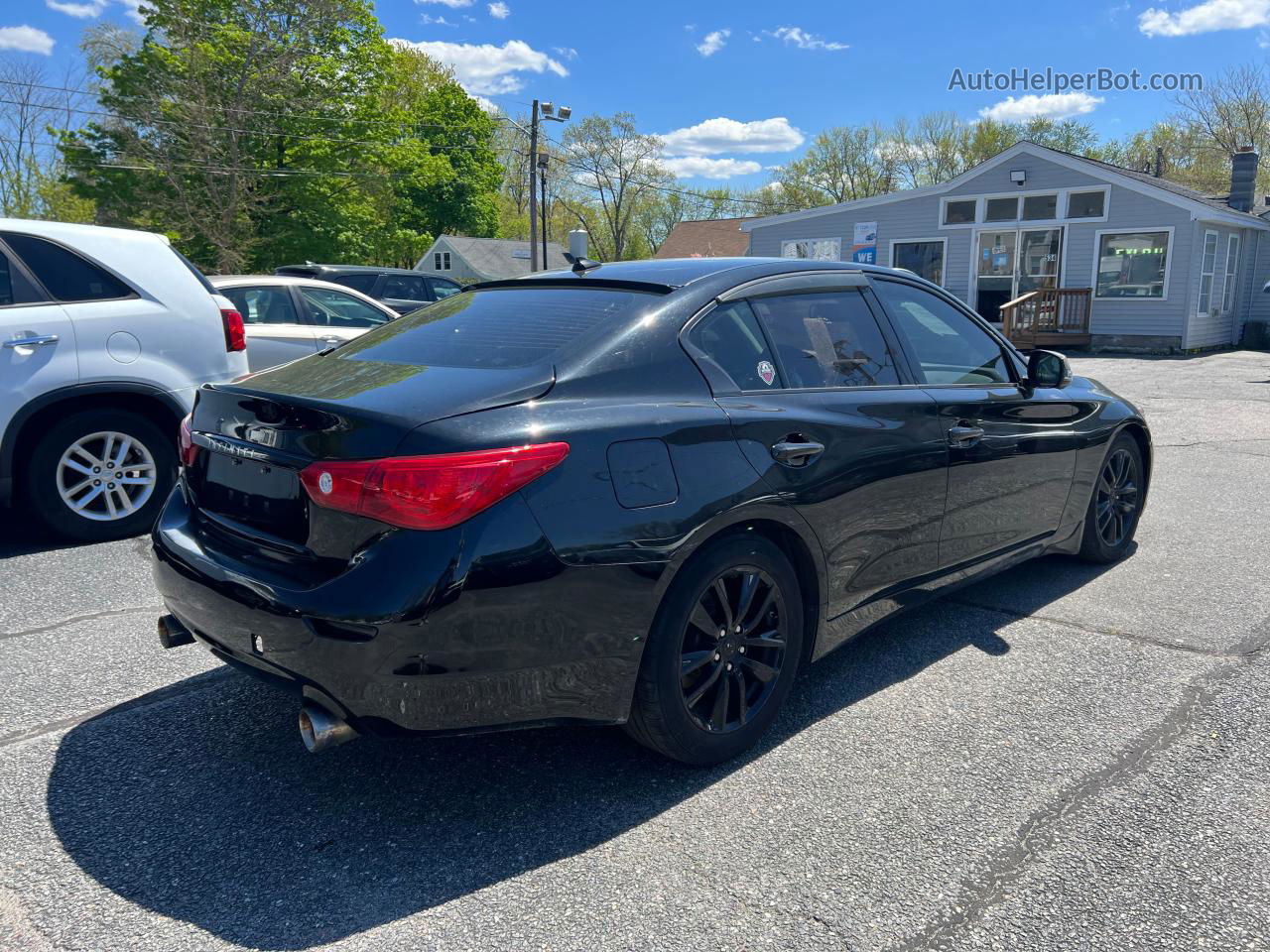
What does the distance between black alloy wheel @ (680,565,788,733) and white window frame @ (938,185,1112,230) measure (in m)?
21.1

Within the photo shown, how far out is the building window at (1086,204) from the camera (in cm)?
2081

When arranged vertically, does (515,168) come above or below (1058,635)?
above

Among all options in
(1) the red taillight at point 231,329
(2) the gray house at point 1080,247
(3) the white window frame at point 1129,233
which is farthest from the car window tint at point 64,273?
(3) the white window frame at point 1129,233

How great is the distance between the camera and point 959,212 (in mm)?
22938

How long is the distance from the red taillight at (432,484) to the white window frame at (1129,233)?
21.7 meters

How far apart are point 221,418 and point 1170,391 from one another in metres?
14.4

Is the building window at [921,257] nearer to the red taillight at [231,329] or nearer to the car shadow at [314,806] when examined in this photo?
the red taillight at [231,329]

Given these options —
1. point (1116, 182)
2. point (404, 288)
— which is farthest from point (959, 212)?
point (404, 288)

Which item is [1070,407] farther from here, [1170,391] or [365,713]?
[1170,391]

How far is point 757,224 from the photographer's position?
84.8ft

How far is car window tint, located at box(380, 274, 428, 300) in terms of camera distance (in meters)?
16.3

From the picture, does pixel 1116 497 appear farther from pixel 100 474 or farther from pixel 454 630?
pixel 100 474

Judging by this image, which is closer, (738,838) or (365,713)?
(365,713)

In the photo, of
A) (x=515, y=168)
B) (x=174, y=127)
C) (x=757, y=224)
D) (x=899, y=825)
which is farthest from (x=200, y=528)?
(x=515, y=168)
